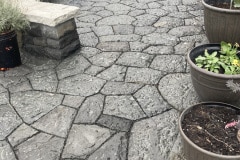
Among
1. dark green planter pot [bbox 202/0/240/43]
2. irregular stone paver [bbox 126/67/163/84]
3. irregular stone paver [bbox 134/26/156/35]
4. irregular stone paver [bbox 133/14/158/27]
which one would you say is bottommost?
irregular stone paver [bbox 126/67/163/84]

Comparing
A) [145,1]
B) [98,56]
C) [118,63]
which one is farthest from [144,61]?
[145,1]

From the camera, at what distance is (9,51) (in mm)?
3678

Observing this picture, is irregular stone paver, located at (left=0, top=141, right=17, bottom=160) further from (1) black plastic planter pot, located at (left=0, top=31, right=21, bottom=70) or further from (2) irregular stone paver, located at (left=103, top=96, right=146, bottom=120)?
(1) black plastic planter pot, located at (left=0, top=31, right=21, bottom=70)

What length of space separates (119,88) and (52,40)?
116 cm

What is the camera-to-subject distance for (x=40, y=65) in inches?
153

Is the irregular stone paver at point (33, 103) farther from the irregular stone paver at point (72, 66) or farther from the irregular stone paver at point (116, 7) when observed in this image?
the irregular stone paver at point (116, 7)

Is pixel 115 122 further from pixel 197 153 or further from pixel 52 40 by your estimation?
pixel 52 40

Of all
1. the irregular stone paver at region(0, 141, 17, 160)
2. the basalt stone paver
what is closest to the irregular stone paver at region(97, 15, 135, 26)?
the basalt stone paver

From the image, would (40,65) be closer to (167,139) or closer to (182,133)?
(167,139)

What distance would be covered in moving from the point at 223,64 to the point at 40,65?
229cm

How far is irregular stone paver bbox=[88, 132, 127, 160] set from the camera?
2539 millimetres

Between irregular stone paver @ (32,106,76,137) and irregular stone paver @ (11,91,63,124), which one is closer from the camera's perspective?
irregular stone paver @ (32,106,76,137)

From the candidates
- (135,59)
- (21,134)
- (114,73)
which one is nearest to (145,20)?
(135,59)

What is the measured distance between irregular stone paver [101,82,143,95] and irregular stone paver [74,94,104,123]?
13 cm
